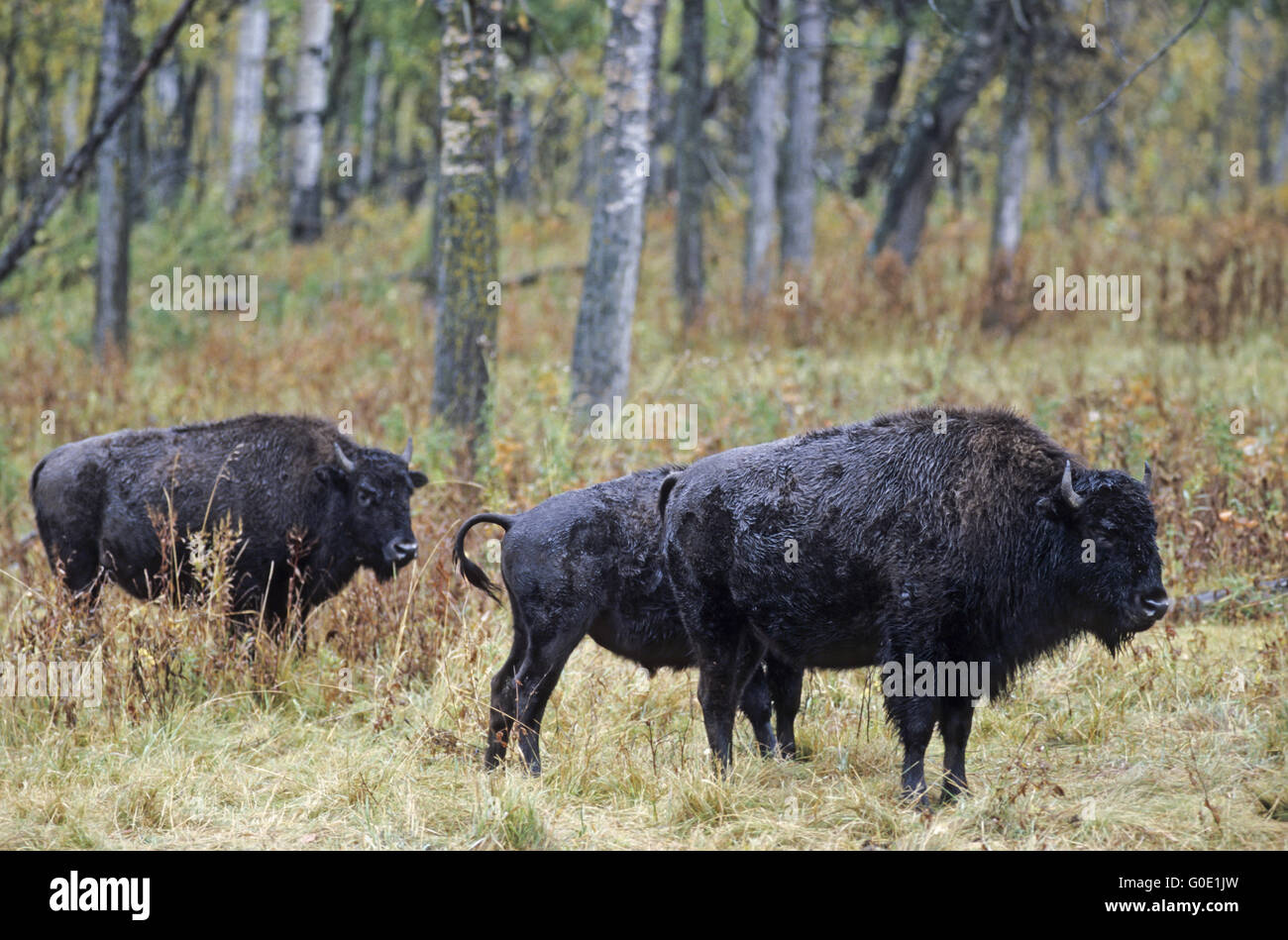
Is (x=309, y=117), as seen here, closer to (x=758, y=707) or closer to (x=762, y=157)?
(x=762, y=157)

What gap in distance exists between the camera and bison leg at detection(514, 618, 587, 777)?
18.8 feet

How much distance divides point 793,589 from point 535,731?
1354 millimetres

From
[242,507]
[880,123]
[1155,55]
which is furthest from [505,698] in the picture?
[880,123]

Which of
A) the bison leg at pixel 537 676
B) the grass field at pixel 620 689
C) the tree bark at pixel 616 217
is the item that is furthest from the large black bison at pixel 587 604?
the tree bark at pixel 616 217

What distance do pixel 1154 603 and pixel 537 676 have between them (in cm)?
265

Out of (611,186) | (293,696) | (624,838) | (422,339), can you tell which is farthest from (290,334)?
(624,838)

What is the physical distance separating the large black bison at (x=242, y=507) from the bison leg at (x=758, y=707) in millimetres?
2144

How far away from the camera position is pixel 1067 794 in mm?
5305

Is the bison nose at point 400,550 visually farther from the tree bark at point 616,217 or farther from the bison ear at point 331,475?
the tree bark at point 616,217

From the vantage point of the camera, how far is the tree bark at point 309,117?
19.8 m

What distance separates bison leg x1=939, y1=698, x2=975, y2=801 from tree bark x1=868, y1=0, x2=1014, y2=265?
11.9 metres

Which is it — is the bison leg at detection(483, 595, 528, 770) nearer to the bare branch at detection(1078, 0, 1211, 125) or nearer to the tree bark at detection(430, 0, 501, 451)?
the tree bark at detection(430, 0, 501, 451)

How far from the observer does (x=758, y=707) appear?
6.07m

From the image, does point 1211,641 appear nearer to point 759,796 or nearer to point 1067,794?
point 1067,794
